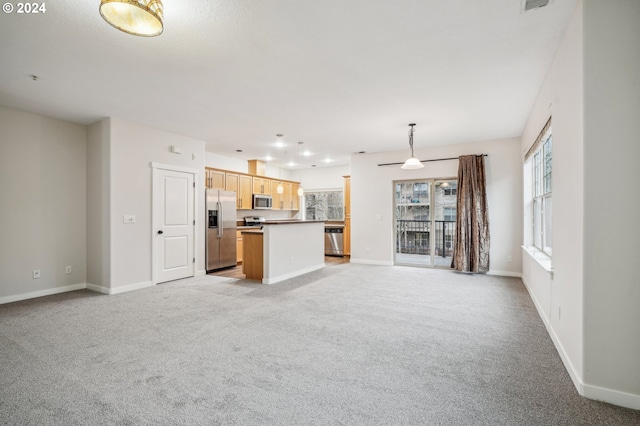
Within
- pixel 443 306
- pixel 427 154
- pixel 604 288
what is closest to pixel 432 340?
pixel 443 306

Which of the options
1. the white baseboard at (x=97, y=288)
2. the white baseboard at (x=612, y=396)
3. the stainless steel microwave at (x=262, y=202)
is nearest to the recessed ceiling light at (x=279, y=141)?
the stainless steel microwave at (x=262, y=202)

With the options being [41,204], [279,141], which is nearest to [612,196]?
[279,141]

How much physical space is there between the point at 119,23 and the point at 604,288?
11.3 ft

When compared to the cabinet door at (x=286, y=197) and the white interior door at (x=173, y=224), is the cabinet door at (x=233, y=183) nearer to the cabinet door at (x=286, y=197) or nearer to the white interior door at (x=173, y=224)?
the white interior door at (x=173, y=224)

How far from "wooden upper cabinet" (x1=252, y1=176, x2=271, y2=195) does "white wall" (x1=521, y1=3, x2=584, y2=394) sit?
20.5ft

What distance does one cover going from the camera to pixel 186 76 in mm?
3201

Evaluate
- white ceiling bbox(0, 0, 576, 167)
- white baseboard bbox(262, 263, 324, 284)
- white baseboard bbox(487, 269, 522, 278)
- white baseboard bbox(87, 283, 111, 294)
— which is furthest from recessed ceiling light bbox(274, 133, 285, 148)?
white baseboard bbox(487, 269, 522, 278)

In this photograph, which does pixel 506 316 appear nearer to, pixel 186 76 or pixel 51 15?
pixel 186 76

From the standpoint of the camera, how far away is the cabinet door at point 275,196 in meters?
8.45

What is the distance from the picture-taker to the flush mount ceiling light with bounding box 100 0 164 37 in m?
1.69

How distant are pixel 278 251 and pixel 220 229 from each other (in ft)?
5.68

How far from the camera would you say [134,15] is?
1.79 m

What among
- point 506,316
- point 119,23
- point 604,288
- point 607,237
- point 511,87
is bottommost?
point 506,316

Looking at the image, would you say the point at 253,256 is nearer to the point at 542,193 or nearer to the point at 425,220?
the point at 425,220
